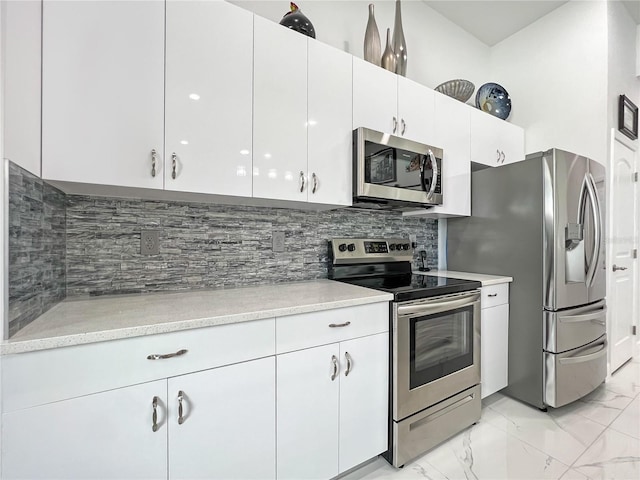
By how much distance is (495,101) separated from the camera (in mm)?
2771

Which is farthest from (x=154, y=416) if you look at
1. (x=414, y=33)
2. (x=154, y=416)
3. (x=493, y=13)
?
(x=493, y=13)

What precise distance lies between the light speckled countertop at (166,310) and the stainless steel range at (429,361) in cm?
23

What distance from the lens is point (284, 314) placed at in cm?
121

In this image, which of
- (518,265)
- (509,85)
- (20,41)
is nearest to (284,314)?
(20,41)

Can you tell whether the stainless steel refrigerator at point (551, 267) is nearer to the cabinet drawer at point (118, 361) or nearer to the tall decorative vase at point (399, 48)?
the tall decorative vase at point (399, 48)

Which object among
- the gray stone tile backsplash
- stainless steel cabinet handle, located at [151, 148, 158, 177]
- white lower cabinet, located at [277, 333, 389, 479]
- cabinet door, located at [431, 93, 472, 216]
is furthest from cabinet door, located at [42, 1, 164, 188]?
cabinet door, located at [431, 93, 472, 216]

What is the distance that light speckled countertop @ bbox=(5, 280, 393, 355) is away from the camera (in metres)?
0.87

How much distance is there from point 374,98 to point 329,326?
4.59 ft

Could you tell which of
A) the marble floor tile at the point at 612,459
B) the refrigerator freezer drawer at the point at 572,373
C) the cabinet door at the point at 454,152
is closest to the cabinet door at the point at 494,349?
the refrigerator freezer drawer at the point at 572,373

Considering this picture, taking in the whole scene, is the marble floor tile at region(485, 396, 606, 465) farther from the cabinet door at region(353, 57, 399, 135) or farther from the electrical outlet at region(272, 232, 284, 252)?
the cabinet door at region(353, 57, 399, 135)

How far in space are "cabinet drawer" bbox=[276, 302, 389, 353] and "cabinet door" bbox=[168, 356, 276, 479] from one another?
4.5 inches

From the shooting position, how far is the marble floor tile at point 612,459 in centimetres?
149

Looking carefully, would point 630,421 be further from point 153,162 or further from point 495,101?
point 153,162

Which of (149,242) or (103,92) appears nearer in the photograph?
(103,92)
